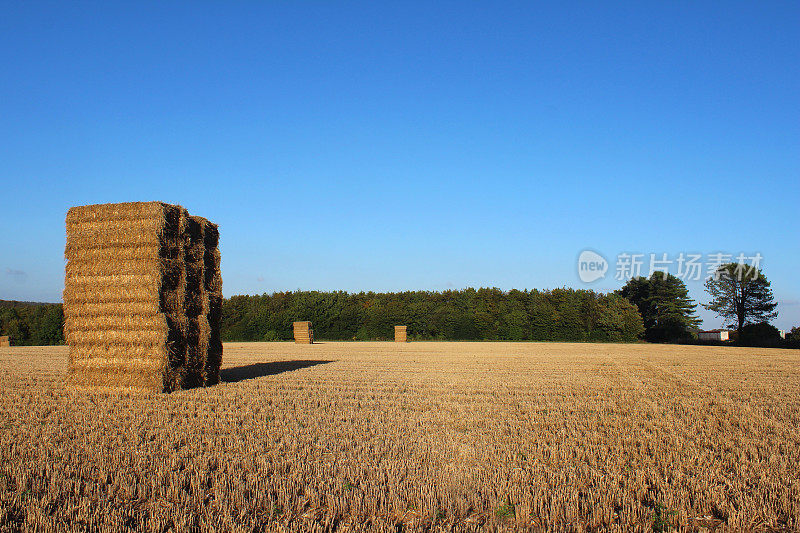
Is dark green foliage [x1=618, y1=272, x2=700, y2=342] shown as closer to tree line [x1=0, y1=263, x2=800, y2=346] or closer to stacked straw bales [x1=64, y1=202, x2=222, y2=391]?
tree line [x1=0, y1=263, x2=800, y2=346]

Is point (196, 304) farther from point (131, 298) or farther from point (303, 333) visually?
point (303, 333)

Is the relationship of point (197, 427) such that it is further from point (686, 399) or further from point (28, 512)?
point (686, 399)

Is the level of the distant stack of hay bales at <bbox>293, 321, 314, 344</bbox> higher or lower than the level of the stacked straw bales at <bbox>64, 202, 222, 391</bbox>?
lower

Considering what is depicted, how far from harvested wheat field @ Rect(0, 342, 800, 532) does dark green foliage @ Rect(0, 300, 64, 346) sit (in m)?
43.2

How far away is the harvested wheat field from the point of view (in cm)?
417

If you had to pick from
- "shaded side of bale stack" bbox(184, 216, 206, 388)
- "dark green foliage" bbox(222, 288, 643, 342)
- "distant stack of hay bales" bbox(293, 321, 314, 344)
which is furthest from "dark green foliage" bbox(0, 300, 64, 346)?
"shaded side of bale stack" bbox(184, 216, 206, 388)

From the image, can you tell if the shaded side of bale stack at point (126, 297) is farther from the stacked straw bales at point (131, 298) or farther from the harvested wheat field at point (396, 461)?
the harvested wheat field at point (396, 461)

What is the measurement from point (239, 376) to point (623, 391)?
9.38 metres

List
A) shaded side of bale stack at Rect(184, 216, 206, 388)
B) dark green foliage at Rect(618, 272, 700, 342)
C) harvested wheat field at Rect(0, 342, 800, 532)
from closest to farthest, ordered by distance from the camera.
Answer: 1. harvested wheat field at Rect(0, 342, 800, 532)
2. shaded side of bale stack at Rect(184, 216, 206, 388)
3. dark green foliage at Rect(618, 272, 700, 342)

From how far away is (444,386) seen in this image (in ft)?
39.6

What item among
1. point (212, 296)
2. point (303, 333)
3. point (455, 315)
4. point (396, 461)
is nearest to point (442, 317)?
point (455, 315)

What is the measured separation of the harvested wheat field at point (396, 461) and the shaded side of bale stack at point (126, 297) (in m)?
0.73

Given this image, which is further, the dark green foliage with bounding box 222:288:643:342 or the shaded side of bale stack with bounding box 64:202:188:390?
the dark green foliage with bounding box 222:288:643:342

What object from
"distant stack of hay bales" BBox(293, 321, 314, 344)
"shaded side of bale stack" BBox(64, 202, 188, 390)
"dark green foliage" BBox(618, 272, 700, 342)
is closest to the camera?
"shaded side of bale stack" BBox(64, 202, 188, 390)
